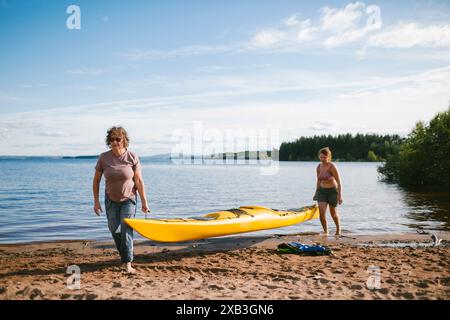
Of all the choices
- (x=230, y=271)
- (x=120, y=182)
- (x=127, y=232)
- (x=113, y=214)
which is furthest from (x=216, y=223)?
(x=120, y=182)

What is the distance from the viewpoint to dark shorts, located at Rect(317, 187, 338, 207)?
7969 millimetres

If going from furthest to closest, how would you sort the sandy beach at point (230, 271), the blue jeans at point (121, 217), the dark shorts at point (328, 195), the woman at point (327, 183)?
the dark shorts at point (328, 195), the woman at point (327, 183), the blue jeans at point (121, 217), the sandy beach at point (230, 271)

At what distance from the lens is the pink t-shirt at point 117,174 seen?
492 cm

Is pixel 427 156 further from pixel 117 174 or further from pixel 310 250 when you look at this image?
pixel 117 174

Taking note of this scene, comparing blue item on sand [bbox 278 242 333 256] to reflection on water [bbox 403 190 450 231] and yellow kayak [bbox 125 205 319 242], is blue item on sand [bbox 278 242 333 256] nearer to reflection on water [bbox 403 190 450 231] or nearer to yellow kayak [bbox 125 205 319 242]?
yellow kayak [bbox 125 205 319 242]

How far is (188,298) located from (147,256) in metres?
2.68

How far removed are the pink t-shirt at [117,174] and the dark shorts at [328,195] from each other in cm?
441

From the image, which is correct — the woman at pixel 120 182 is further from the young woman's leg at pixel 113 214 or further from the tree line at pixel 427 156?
the tree line at pixel 427 156

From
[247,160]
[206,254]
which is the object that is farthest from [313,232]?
[247,160]

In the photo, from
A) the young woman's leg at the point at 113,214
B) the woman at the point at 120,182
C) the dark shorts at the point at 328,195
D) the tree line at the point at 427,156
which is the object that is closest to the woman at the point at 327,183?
the dark shorts at the point at 328,195

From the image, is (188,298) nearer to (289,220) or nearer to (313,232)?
(289,220)

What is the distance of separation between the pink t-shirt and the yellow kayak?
0.36 meters

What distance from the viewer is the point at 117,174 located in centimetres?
492
